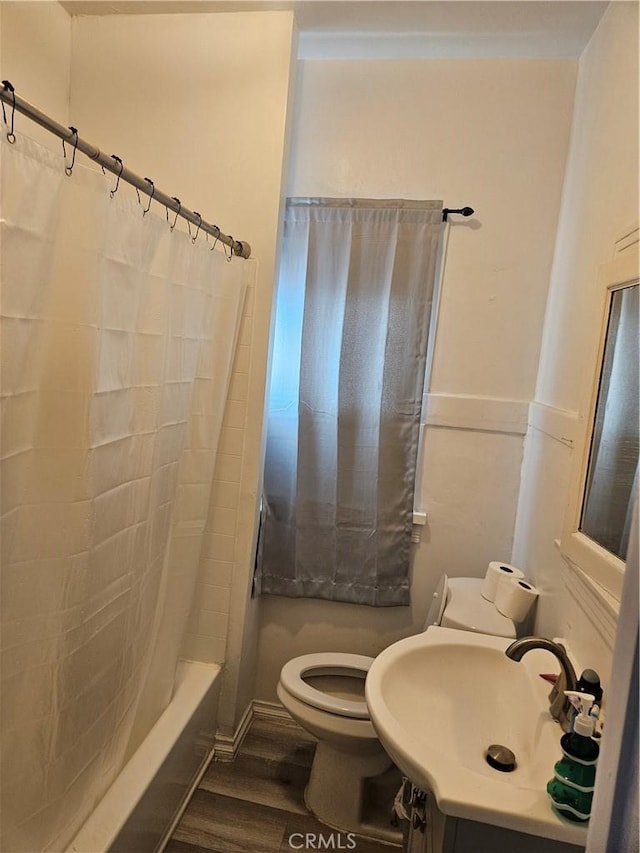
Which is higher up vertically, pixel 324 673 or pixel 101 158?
pixel 101 158

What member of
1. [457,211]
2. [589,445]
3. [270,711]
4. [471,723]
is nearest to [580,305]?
[589,445]

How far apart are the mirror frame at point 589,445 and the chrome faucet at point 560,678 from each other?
166mm

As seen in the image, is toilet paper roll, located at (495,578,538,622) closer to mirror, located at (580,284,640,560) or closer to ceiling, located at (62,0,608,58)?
mirror, located at (580,284,640,560)

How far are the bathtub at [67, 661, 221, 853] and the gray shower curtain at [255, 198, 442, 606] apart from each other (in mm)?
426

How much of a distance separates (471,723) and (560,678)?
0.24 m

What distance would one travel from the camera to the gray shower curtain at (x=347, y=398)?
1.92 m

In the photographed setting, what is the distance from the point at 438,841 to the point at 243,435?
4.17 ft

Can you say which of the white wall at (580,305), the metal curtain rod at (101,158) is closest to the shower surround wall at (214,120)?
the metal curtain rod at (101,158)

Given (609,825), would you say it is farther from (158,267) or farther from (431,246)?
(431,246)

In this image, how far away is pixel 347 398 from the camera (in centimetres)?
197

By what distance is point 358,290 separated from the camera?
6.35ft

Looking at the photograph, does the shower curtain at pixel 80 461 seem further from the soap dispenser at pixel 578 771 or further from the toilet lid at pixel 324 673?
the soap dispenser at pixel 578 771

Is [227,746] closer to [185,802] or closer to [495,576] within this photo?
[185,802]

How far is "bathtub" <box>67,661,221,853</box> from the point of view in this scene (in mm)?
1285
